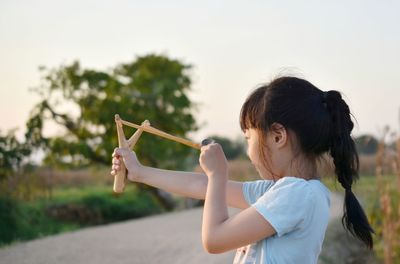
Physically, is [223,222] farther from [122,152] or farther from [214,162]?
[122,152]

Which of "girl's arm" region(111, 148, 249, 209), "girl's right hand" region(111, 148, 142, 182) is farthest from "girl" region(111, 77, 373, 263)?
"girl's right hand" region(111, 148, 142, 182)

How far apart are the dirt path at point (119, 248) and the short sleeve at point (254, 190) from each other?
2.79 metres

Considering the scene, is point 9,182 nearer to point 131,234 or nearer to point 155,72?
point 131,234

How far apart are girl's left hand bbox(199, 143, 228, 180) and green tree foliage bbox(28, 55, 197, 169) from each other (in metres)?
9.41

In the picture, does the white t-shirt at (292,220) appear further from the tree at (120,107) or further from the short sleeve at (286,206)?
the tree at (120,107)

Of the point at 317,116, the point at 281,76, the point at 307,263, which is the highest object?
the point at 281,76

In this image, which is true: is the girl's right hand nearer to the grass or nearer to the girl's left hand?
the girl's left hand

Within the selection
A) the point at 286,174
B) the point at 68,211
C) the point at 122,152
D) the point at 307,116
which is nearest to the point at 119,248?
the point at 122,152

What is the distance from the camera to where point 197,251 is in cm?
596

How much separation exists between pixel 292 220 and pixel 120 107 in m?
10.3

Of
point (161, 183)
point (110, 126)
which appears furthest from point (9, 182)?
point (161, 183)

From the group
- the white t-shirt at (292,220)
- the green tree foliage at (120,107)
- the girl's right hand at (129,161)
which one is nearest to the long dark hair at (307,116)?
the white t-shirt at (292,220)

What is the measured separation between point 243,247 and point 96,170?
11.1 meters

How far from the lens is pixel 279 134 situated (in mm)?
2205
